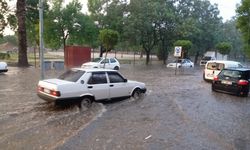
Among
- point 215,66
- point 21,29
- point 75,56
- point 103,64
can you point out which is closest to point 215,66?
point 215,66

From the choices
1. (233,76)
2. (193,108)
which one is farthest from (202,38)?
(193,108)

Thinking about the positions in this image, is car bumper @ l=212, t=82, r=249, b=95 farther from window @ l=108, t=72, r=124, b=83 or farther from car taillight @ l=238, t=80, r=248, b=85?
window @ l=108, t=72, r=124, b=83

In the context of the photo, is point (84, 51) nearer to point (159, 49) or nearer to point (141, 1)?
point (141, 1)

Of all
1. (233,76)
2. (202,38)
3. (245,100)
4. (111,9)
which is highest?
(111,9)

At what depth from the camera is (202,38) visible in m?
54.4

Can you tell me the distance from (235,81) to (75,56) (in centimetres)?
2017

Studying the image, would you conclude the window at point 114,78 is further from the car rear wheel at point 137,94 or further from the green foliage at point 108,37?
the green foliage at point 108,37

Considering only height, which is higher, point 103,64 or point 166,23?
point 166,23

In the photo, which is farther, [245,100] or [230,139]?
[245,100]

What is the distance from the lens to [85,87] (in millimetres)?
10344

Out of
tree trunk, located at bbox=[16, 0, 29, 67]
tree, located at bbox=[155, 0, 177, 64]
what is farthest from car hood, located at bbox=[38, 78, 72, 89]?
tree, located at bbox=[155, 0, 177, 64]

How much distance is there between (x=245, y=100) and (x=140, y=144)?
9045 millimetres

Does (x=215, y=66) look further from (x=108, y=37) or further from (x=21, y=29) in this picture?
(x=21, y=29)

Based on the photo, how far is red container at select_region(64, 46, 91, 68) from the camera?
1238 inches
